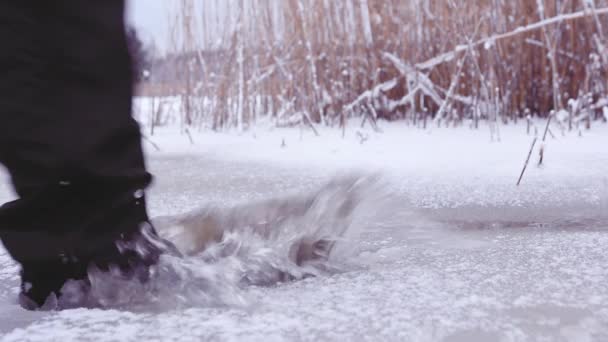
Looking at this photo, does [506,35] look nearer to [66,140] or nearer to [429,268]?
[429,268]

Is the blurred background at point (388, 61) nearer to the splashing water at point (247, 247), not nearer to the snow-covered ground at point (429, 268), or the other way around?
the snow-covered ground at point (429, 268)

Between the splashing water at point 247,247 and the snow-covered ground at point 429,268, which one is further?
the splashing water at point 247,247

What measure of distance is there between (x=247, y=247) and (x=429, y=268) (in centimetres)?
22

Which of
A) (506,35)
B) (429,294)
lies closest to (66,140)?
(429,294)

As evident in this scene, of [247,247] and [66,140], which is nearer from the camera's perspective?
[66,140]

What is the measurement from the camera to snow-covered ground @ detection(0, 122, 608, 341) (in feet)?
2.06

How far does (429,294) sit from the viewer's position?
2.36 ft

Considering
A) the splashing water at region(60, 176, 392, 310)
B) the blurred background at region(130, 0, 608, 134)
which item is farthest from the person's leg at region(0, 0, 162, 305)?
the blurred background at region(130, 0, 608, 134)

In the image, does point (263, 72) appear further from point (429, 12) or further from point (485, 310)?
point (485, 310)

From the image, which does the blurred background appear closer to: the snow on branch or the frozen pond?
the snow on branch

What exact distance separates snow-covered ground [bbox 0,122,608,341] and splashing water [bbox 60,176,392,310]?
1 centimetres

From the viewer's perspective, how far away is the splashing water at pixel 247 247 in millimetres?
732

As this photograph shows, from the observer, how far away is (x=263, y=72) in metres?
2.98

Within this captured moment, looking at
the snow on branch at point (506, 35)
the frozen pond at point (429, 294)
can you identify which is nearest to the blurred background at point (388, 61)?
the snow on branch at point (506, 35)
